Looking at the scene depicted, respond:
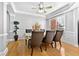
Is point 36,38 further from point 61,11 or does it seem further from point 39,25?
point 61,11

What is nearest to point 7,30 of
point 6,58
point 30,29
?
point 30,29

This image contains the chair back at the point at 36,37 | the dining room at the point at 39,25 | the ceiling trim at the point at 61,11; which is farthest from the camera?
the chair back at the point at 36,37

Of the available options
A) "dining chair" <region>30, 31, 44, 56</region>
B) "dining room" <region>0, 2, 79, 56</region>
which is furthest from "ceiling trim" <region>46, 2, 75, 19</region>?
"dining chair" <region>30, 31, 44, 56</region>

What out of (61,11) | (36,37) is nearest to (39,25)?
(36,37)

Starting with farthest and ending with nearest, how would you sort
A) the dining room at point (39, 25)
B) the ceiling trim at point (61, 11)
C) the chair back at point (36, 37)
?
1. the chair back at point (36, 37)
2. the ceiling trim at point (61, 11)
3. the dining room at point (39, 25)

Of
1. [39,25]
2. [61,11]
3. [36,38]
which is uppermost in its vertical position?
[61,11]

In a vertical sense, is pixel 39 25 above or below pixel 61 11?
below

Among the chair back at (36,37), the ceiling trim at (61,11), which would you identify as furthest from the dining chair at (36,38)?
the ceiling trim at (61,11)

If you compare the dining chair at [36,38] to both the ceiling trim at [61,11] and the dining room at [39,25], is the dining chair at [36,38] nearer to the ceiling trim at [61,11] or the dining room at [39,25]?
the dining room at [39,25]

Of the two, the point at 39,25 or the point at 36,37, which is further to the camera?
the point at 36,37

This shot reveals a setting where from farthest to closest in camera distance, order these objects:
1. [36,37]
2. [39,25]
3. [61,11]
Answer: [36,37], [61,11], [39,25]

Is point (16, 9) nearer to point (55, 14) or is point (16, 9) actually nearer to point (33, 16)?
point (33, 16)

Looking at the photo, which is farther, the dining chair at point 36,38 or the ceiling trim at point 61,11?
the dining chair at point 36,38

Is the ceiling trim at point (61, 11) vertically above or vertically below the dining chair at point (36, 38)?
above
